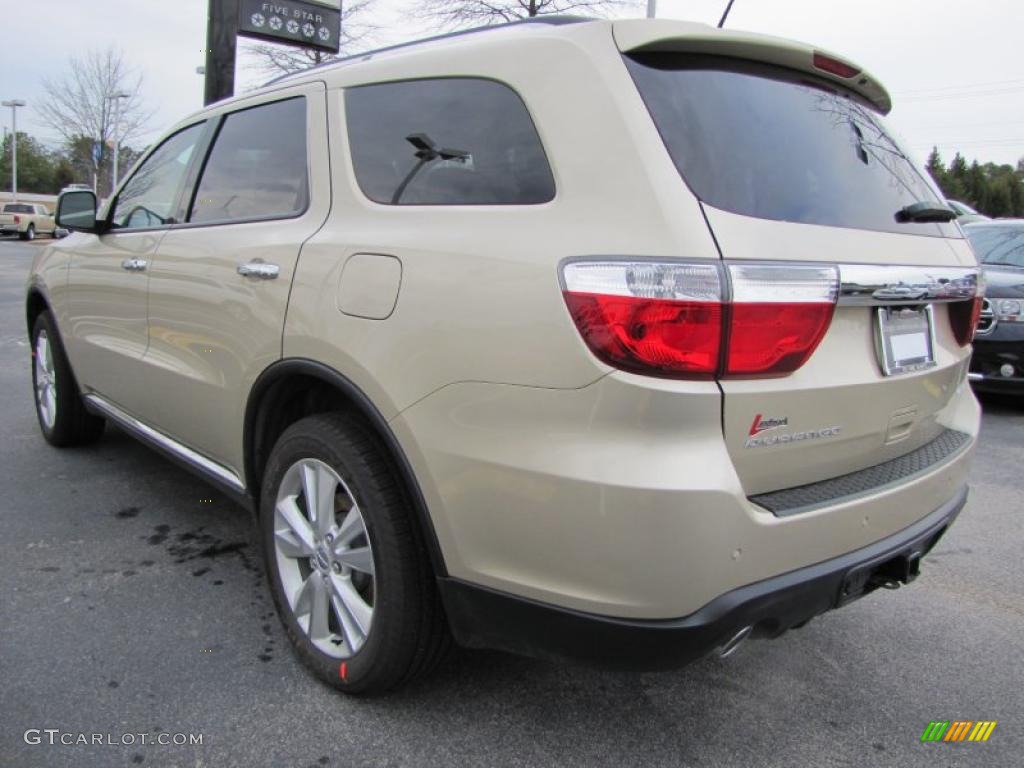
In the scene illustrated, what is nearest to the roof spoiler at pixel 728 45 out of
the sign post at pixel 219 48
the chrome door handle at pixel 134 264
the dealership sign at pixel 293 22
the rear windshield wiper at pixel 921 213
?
the rear windshield wiper at pixel 921 213

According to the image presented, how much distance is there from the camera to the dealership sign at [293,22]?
8.52 meters

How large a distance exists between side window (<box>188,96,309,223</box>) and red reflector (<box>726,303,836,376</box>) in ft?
4.86

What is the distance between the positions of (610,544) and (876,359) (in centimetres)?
84

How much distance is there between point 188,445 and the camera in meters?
3.14

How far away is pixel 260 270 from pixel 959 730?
8.19ft

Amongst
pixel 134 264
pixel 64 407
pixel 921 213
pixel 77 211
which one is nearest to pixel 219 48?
pixel 77 211

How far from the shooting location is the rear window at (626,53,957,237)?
177 centimetres

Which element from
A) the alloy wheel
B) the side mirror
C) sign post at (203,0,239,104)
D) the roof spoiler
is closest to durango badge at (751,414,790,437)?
the roof spoiler

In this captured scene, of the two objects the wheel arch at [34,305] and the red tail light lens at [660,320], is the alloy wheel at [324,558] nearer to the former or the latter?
the red tail light lens at [660,320]

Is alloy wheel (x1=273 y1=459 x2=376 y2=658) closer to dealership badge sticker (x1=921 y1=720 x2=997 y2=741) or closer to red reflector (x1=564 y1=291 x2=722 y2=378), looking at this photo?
red reflector (x1=564 y1=291 x2=722 y2=378)

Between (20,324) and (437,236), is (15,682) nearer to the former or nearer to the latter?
(437,236)

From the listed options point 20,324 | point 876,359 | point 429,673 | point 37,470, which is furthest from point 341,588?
point 20,324

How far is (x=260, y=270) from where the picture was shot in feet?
8.18

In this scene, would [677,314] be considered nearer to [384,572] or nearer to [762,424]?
[762,424]
